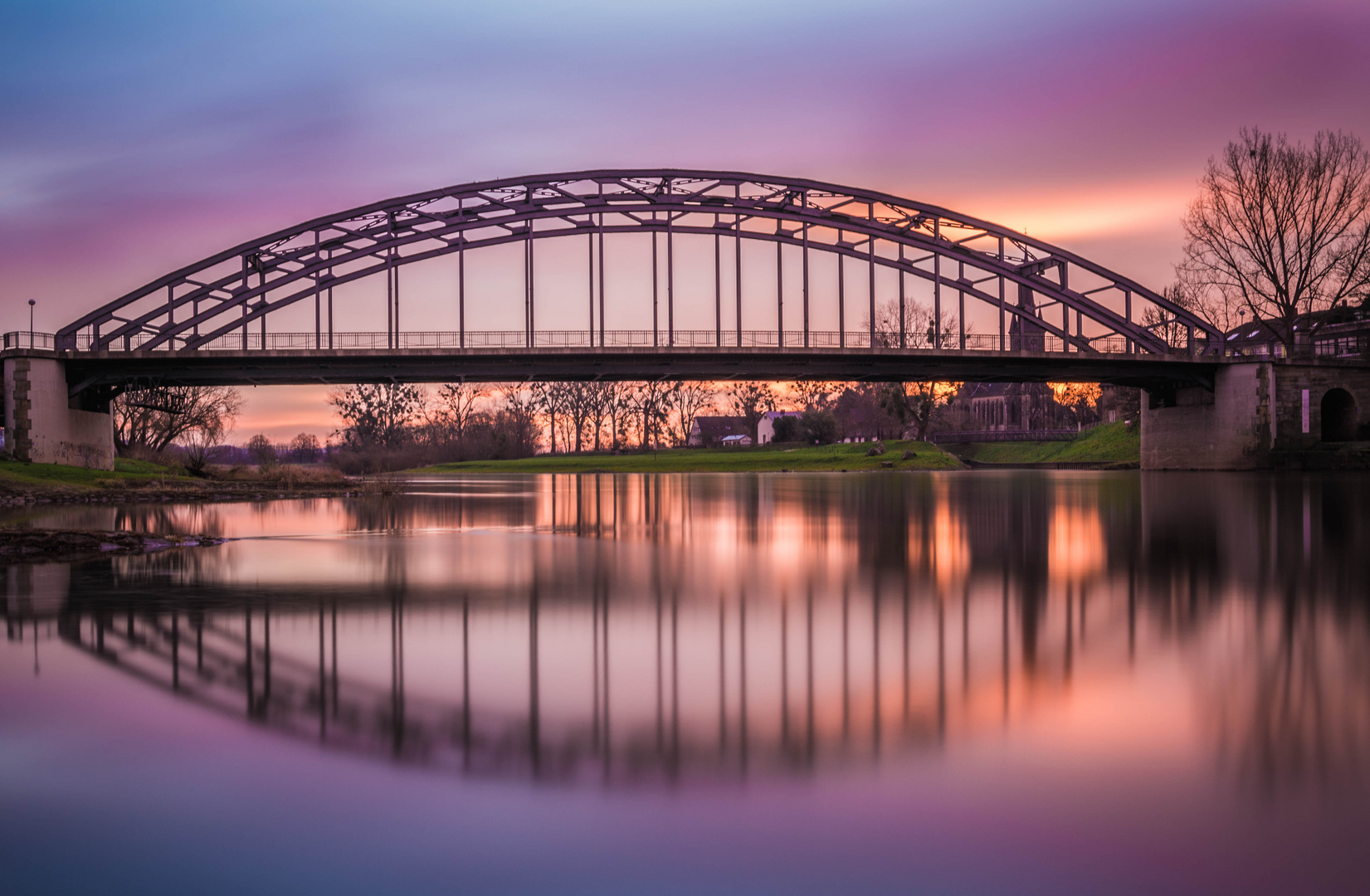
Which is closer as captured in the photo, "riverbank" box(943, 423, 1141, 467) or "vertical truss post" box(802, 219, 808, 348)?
"vertical truss post" box(802, 219, 808, 348)

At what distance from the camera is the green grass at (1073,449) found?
3351 inches

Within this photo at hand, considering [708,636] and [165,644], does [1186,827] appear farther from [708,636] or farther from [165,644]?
[165,644]

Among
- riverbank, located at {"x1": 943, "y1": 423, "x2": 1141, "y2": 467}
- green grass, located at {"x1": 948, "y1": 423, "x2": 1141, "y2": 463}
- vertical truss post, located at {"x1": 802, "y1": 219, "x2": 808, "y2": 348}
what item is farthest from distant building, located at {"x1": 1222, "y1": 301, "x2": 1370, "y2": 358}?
vertical truss post, located at {"x1": 802, "y1": 219, "x2": 808, "y2": 348}

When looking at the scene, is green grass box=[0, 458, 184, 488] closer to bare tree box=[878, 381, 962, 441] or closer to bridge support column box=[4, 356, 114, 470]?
bridge support column box=[4, 356, 114, 470]

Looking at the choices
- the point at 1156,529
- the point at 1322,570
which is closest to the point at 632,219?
the point at 1156,529

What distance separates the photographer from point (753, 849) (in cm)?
362

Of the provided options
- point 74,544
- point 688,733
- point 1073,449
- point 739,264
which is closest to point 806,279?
point 739,264

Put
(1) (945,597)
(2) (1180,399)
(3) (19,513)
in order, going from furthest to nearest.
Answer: (2) (1180,399), (3) (19,513), (1) (945,597)

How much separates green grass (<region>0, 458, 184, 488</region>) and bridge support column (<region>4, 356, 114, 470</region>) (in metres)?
1.62

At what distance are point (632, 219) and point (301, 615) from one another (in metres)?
53.7

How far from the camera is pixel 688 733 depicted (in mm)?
5078

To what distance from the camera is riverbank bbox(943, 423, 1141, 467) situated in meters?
84.8

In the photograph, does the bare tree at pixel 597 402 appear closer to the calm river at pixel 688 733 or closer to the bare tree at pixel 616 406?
the bare tree at pixel 616 406

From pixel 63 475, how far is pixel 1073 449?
267 ft
